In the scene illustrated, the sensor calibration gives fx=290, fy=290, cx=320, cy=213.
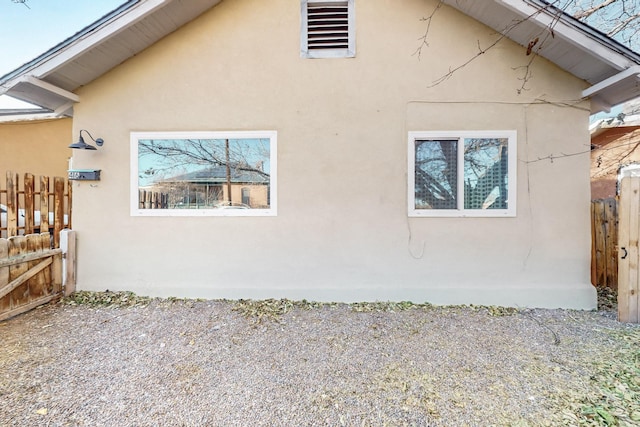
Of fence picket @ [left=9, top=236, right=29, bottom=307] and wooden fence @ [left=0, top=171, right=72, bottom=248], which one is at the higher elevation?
wooden fence @ [left=0, top=171, right=72, bottom=248]

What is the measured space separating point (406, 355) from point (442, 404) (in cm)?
78

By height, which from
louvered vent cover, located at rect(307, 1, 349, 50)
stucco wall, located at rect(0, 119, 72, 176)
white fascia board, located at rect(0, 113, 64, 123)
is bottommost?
stucco wall, located at rect(0, 119, 72, 176)

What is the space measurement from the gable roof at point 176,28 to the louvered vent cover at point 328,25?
1566 millimetres

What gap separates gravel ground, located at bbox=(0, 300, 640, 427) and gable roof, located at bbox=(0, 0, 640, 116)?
11.0 feet

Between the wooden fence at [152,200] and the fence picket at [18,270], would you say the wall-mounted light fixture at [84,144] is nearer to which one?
the wooden fence at [152,200]

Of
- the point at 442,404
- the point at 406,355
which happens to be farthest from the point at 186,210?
the point at 442,404

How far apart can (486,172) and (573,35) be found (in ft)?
6.74

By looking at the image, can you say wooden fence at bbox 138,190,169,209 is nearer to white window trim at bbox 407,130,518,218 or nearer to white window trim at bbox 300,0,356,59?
white window trim at bbox 300,0,356,59

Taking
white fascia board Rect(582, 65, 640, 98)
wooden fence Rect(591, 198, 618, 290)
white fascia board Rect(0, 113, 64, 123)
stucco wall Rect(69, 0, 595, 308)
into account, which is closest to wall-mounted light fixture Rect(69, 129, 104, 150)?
stucco wall Rect(69, 0, 595, 308)

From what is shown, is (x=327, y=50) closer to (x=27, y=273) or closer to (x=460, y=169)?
(x=460, y=169)

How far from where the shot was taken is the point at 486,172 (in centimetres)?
469

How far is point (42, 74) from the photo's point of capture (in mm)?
4203

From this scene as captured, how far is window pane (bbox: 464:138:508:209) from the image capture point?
468cm

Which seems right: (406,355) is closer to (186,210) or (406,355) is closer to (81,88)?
(186,210)
